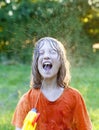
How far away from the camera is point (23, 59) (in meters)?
10.1

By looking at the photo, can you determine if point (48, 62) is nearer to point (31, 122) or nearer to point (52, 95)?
point (52, 95)

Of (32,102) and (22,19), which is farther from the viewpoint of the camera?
(22,19)

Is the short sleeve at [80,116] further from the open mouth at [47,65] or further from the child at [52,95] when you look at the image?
the open mouth at [47,65]

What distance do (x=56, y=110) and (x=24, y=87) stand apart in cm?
366

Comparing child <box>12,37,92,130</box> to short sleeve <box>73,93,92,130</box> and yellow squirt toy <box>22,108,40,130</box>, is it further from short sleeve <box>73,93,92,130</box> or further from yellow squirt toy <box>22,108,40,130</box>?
yellow squirt toy <box>22,108,40,130</box>

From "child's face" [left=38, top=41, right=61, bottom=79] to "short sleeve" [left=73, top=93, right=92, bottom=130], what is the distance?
0.67 feet

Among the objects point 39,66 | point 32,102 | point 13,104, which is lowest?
point 13,104

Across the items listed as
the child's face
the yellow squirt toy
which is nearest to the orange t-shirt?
the child's face

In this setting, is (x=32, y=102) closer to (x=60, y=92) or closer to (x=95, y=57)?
(x=60, y=92)

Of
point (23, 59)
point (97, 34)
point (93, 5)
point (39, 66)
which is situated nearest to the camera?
point (39, 66)

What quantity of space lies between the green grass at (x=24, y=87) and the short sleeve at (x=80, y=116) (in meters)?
1.16

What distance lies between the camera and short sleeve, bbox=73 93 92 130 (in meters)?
2.88

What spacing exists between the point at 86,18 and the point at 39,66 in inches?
384

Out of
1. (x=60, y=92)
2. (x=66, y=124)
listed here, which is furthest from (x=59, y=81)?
(x=66, y=124)
